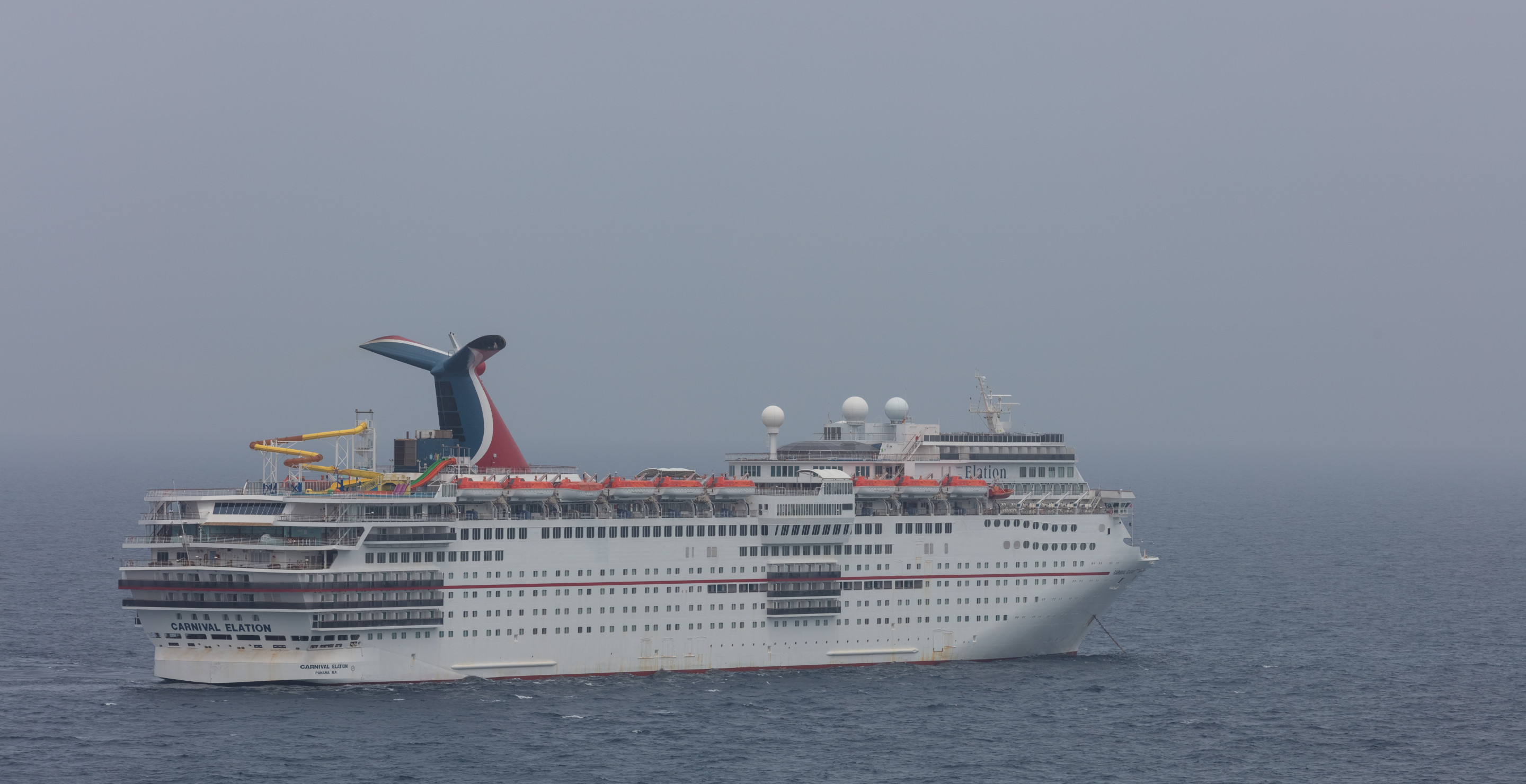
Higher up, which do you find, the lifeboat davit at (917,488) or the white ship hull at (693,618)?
the lifeboat davit at (917,488)

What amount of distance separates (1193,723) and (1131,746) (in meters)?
4.53

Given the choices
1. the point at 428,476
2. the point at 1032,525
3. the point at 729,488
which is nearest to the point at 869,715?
the point at 729,488

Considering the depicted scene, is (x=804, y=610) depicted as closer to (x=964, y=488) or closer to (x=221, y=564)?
(x=964, y=488)

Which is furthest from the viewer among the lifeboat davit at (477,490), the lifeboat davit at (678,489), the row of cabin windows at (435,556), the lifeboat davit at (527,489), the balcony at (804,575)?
the balcony at (804,575)

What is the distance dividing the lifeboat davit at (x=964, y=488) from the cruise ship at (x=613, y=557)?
0.29 feet

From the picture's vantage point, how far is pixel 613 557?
61781 millimetres

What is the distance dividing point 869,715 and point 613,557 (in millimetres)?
12101

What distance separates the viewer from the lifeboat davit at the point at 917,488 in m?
66.4

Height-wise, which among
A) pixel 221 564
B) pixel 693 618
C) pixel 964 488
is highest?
pixel 964 488

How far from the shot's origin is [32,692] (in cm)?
5672

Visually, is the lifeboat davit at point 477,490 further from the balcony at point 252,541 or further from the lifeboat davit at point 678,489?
the lifeboat davit at point 678,489

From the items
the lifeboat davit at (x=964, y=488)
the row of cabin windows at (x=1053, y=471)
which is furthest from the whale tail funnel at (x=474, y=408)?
the row of cabin windows at (x=1053, y=471)

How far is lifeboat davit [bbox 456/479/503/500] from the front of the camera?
197 ft

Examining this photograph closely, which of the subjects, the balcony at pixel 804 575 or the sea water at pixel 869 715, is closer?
the sea water at pixel 869 715
